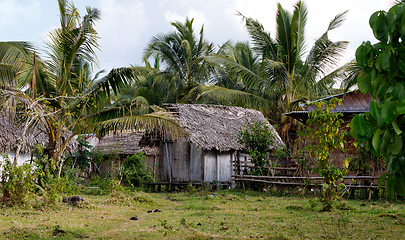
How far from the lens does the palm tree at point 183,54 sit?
20.7 meters

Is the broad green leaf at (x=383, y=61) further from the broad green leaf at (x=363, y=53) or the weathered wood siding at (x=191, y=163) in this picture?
the weathered wood siding at (x=191, y=163)

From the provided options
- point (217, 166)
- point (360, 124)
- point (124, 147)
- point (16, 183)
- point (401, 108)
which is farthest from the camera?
point (124, 147)

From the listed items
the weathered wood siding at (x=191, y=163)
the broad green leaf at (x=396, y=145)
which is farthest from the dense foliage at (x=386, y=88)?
the weathered wood siding at (x=191, y=163)

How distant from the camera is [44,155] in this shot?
8914mm

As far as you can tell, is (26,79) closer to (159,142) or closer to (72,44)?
(72,44)

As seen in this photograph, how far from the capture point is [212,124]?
1486 cm

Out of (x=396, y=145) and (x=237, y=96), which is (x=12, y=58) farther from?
(x=237, y=96)

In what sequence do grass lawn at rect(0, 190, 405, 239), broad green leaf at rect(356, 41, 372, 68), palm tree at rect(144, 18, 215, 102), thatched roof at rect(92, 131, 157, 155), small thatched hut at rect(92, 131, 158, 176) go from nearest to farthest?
broad green leaf at rect(356, 41, 372, 68)
grass lawn at rect(0, 190, 405, 239)
small thatched hut at rect(92, 131, 158, 176)
thatched roof at rect(92, 131, 157, 155)
palm tree at rect(144, 18, 215, 102)

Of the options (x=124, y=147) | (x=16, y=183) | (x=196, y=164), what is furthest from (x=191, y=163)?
(x=16, y=183)

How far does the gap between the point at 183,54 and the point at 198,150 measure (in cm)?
814

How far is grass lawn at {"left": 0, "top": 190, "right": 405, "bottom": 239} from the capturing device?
5.39 meters

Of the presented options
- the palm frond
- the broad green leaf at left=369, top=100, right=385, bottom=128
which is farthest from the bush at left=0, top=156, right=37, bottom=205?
the palm frond

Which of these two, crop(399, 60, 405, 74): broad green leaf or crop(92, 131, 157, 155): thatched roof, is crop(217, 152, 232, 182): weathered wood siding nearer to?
crop(92, 131, 157, 155): thatched roof

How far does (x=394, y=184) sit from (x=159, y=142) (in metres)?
13.8
